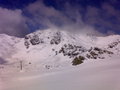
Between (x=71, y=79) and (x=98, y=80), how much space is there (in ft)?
5.33

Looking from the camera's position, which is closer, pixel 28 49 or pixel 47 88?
pixel 47 88

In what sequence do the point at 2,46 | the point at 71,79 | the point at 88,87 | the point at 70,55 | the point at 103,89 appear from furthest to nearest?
the point at 2,46
the point at 70,55
the point at 71,79
the point at 88,87
the point at 103,89

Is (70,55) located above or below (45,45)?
below

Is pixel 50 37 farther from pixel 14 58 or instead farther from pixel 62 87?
pixel 62 87

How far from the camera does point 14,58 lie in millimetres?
161875

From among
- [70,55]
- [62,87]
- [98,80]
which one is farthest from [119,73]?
[70,55]

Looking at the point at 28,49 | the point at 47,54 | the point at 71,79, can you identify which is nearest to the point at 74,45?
the point at 47,54

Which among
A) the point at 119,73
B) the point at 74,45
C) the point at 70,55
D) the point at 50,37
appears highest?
the point at 50,37

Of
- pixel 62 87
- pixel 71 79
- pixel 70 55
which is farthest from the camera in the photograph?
pixel 70 55

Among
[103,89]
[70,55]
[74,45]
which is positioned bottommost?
[103,89]

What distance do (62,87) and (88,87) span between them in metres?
1.15

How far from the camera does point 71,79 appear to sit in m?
10.7

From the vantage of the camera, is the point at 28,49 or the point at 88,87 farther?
the point at 28,49

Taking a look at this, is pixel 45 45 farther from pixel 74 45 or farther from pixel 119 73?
pixel 119 73
